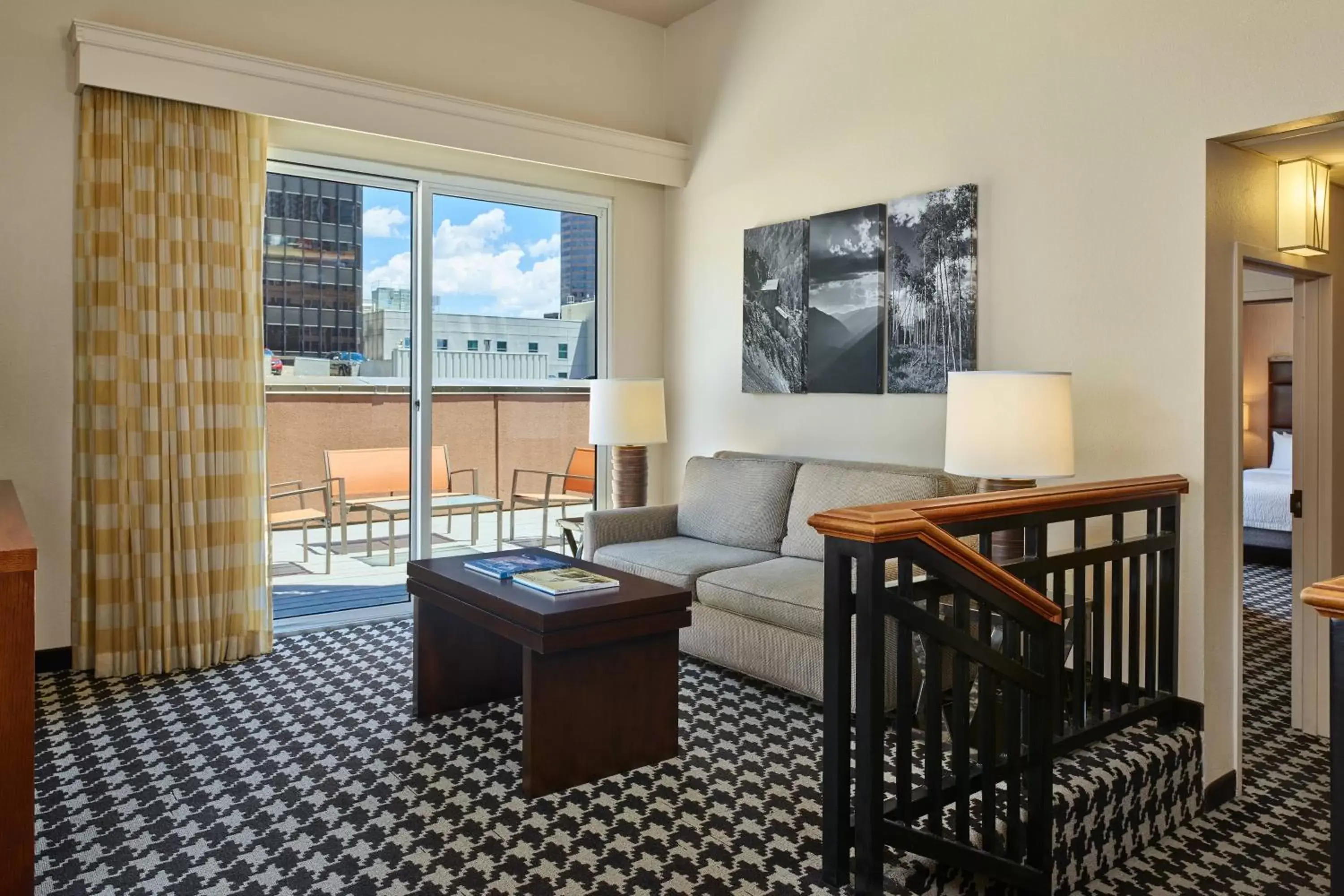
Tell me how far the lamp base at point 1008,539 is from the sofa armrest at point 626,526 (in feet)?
6.33

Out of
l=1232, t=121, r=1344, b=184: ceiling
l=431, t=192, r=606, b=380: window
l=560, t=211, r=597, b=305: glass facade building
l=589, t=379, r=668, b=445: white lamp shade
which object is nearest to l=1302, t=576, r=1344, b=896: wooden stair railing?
l=1232, t=121, r=1344, b=184: ceiling

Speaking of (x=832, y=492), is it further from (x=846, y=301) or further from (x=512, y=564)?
(x=512, y=564)

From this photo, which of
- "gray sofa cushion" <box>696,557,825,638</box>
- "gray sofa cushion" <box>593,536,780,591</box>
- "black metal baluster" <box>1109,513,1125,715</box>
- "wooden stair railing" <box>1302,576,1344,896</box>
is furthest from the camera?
"gray sofa cushion" <box>593,536,780,591</box>

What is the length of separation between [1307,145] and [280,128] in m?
4.15

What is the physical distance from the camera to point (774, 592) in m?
3.52

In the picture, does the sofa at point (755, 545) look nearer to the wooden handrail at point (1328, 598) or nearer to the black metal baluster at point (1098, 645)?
the black metal baluster at point (1098, 645)

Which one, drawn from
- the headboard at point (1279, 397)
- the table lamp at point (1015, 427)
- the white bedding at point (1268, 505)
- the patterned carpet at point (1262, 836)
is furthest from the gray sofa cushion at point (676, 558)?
the headboard at point (1279, 397)

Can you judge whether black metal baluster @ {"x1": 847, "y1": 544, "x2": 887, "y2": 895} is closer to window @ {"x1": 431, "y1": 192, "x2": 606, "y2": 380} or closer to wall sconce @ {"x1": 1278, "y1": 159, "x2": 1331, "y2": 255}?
wall sconce @ {"x1": 1278, "y1": 159, "x2": 1331, "y2": 255}

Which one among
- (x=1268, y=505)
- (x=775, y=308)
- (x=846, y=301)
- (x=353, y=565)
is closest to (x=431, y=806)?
(x=353, y=565)

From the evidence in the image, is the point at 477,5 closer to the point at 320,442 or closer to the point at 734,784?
the point at 320,442

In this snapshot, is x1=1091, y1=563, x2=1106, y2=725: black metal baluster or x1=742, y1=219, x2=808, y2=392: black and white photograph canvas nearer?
x1=1091, y1=563, x2=1106, y2=725: black metal baluster

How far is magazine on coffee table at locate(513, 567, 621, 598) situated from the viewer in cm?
301

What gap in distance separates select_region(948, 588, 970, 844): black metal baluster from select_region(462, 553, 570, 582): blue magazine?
165cm

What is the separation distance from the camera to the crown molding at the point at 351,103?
370cm
